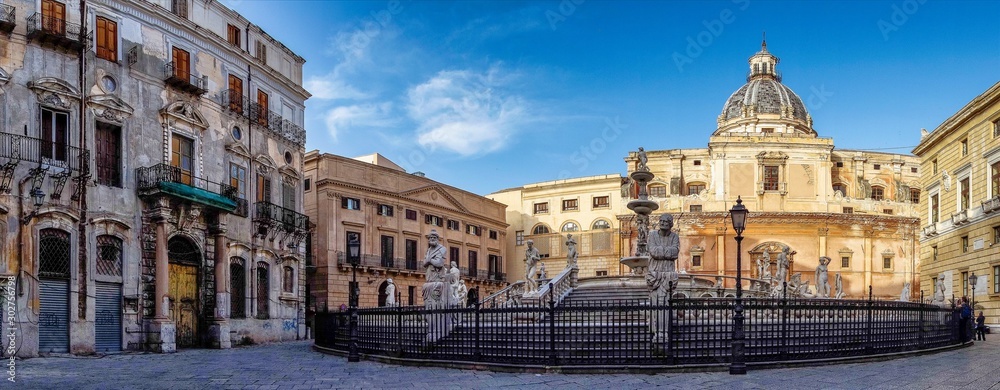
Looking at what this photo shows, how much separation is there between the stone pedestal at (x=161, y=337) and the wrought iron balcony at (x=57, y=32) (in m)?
7.94

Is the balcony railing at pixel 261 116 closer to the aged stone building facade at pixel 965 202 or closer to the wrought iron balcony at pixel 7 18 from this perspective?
the wrought iron balcony at pixel 7 18

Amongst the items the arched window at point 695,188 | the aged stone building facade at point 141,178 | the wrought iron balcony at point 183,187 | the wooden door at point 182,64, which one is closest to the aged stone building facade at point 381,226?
the aged stone building facade at point 141,178

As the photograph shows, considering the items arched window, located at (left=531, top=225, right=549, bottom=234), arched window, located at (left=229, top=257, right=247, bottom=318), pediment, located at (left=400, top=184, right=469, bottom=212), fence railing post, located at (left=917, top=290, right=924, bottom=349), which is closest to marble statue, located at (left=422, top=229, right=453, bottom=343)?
fence railing post, located at (left=917, top=290, right=924, bottom=349)

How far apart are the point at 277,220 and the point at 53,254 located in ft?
31.6

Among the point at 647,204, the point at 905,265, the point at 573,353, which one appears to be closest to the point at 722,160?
the point at 905,265

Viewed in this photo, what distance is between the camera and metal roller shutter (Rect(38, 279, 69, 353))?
1986cm

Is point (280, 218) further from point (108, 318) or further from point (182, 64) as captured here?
point (108, 318)

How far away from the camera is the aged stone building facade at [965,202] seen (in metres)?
31.7

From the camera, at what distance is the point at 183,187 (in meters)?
23.7

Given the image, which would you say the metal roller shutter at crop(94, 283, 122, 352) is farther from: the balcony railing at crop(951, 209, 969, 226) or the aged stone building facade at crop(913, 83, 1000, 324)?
the balcony railing at crop(951, 209, 969, 226)

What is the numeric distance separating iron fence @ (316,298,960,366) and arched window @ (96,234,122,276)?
9139mm

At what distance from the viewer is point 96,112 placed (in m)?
21.8

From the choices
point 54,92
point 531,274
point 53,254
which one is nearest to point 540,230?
point 531,274

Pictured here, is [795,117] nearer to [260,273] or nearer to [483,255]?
[483,255]
